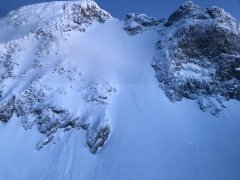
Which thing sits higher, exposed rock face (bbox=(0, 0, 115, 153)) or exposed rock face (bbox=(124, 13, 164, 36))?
exposed rock face (bbox=(124, 13, 164, 36))

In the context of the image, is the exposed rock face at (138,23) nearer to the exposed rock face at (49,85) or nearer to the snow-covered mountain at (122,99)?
the snow-covered mountain at (122,99)

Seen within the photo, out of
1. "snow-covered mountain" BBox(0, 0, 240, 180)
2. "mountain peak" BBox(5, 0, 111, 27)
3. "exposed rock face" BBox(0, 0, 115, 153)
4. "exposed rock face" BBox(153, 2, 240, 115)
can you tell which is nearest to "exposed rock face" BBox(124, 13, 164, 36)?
"snow-covered mountain" BBox(0, 0, 240, 180)

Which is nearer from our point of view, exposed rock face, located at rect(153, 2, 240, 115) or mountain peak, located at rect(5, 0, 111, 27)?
exposed rock face, located at rect(153, 2, 240, 115)

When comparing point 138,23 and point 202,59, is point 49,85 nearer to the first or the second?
point 202,59

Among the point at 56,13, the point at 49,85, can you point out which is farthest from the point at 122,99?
the point at 56,13

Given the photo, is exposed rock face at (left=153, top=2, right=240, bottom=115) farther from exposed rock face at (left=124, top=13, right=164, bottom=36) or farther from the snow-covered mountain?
exposed rock face at (left=124, top=13, right=164, bottom=36)

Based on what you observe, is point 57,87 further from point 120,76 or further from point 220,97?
point 220,97
